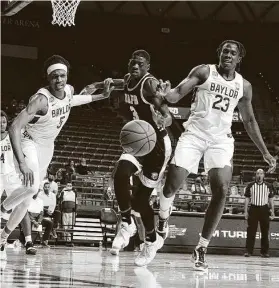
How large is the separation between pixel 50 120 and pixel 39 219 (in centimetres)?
626

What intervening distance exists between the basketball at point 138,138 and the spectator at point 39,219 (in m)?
4.98

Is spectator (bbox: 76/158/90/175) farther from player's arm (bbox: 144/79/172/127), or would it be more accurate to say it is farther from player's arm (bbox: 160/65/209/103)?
player's arm (bbox: 160/65/209/103)

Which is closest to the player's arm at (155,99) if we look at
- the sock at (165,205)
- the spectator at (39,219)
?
the sock at (165,205)

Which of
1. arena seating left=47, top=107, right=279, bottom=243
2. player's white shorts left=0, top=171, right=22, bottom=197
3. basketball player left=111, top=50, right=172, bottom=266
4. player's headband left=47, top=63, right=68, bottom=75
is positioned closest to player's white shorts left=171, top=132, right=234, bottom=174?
basketball player left=111, top=50, right=172, bottom=266

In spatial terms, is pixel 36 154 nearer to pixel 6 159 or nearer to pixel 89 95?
pixel 89 95

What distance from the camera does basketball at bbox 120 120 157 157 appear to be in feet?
22.8

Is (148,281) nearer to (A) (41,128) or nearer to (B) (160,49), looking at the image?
(A) (41,128)

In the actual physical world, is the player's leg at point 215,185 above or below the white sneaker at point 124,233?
above

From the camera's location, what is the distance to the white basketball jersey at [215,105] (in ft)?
21.2

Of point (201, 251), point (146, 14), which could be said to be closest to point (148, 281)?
point (201, 251)

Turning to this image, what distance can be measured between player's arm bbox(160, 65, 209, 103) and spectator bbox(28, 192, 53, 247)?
235 inches

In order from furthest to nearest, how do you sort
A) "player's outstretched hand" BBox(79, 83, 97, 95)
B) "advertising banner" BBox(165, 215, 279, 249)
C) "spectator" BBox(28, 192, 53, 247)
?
"advertising banner" BBox(165, 215, 279, 249), "spectator" BBox(28, 192, 53, 247), "player's outstretched hand" BBox(79, 83, 97, 95)

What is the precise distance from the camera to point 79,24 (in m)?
22.7

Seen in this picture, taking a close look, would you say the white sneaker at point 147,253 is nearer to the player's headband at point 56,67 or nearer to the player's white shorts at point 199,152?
the player's white shorts at point 199,152
